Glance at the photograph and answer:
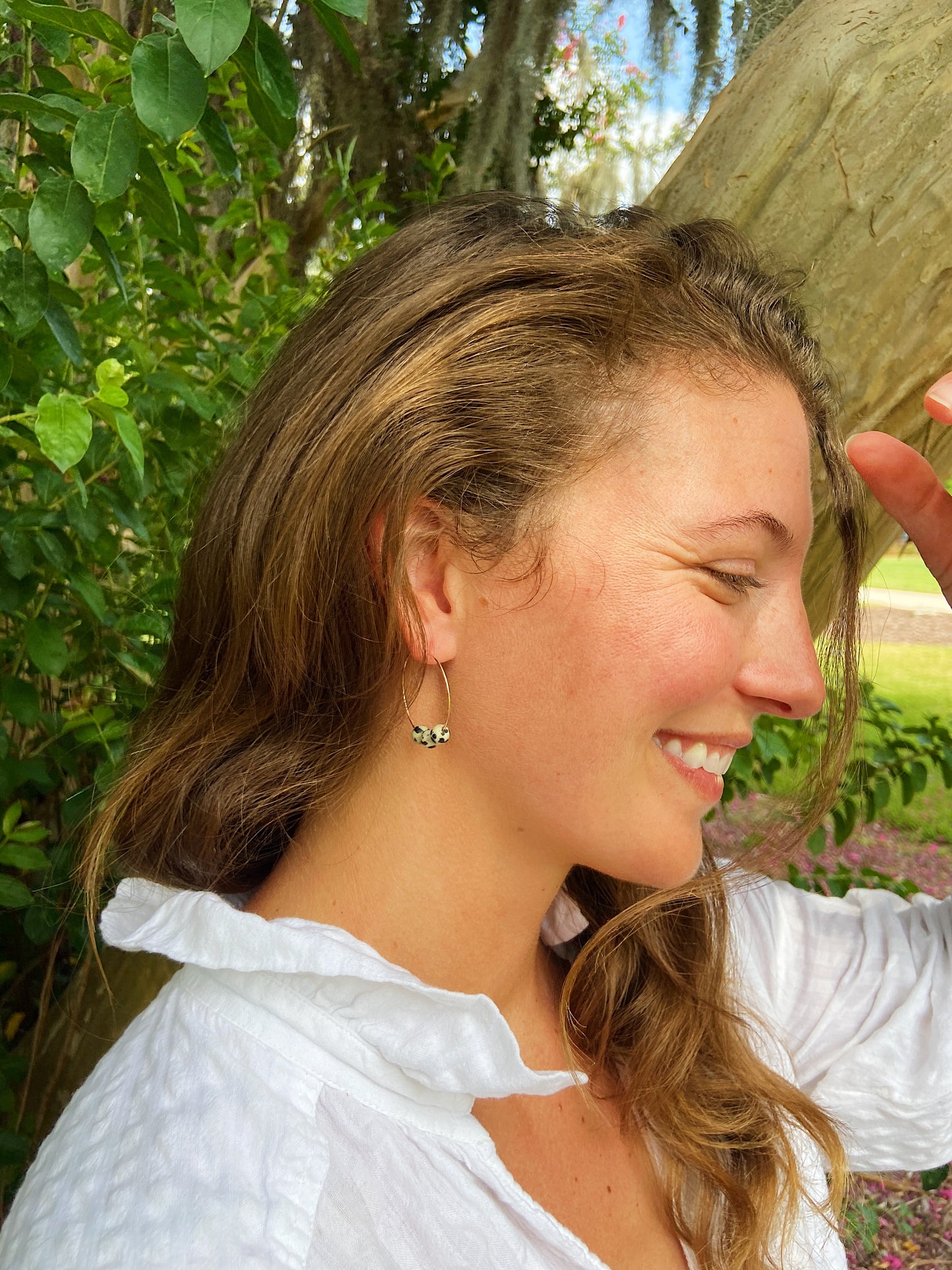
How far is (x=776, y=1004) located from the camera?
4.80 feet

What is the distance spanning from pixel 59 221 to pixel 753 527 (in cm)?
71

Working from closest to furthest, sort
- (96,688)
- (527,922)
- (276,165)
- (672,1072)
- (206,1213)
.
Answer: (206,1213)
(527,922)
(672,1072)
(96,688)
(276,165)

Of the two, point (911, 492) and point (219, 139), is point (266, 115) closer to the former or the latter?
point (219, 139)

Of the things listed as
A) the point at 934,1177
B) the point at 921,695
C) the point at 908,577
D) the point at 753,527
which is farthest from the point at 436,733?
the point at 908,577

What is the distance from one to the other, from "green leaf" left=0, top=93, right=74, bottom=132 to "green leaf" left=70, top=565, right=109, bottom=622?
1.62 feet

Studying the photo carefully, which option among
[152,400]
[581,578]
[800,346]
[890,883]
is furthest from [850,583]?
[152,400]

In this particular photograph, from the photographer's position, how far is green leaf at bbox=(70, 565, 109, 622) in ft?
4.20

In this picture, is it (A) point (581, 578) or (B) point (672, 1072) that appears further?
(B) point (672, 1072)

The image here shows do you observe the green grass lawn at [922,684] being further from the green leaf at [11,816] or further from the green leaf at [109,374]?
the green leaf at [109,374]

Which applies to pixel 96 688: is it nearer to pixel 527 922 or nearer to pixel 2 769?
pixel 2 769

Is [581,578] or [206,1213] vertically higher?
[581,578]

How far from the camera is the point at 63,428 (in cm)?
90

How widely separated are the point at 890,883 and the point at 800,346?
106cm

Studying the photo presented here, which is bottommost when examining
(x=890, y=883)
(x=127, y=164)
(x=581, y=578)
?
(x=890, y=883)
